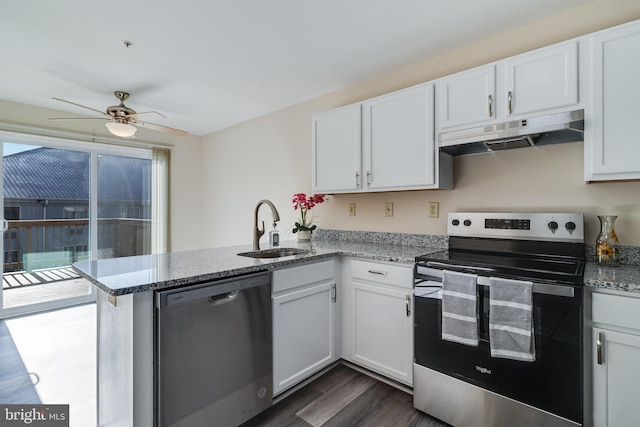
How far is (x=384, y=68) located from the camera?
101 inches

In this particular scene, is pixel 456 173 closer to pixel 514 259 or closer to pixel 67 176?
pixel 514 259

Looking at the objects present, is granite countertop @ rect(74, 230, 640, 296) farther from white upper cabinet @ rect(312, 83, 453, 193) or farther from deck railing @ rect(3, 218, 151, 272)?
deck railing @ rect(3, 218, 151, 272)

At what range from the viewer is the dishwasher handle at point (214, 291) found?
1.31m

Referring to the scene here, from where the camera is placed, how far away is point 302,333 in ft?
6.56

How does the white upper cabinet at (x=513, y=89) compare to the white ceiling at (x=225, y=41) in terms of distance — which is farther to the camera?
the white ceiling at (x=225, y=41)

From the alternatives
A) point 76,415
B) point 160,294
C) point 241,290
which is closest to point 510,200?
point 241,290

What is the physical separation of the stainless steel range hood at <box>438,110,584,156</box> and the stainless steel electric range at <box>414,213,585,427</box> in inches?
18.0

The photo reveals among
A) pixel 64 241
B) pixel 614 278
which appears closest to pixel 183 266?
pixel 614 278

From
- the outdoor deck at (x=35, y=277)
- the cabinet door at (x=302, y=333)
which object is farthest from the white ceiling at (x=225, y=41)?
the outdoor deck at (x=35, y=277)

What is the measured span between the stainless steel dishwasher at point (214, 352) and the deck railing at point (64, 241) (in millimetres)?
3325

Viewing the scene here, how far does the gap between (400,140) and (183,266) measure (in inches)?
66.2

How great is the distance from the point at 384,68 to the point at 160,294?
2.37m

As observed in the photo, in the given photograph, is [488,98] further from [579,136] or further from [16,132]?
[16,132]

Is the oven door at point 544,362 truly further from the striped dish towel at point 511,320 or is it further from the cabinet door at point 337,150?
the cabinet door at point 337,150
